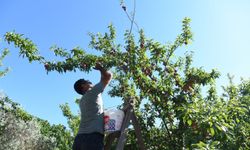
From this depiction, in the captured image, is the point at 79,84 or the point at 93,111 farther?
the point at 79,84

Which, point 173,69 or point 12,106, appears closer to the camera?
point 173,69

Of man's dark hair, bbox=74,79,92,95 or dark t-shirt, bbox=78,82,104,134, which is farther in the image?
man's dark hair, bbox=74,79,92,95

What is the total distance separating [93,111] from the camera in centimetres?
529

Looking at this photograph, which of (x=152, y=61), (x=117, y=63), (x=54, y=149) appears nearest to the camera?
(x=117, y=63)

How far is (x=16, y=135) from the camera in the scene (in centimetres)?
1544

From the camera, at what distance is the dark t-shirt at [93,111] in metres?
5.23

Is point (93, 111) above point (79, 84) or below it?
below

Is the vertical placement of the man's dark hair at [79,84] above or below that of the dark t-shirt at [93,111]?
above

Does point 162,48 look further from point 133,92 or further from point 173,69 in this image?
point 133,92

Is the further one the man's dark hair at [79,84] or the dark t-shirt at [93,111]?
the man's dark hair at [79,84]

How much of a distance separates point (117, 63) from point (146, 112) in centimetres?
142

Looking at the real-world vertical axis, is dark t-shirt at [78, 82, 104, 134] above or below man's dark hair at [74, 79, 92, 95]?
below

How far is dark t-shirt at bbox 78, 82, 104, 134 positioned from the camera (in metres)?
5.23

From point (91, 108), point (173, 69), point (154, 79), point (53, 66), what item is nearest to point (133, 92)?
point (154, 79)
